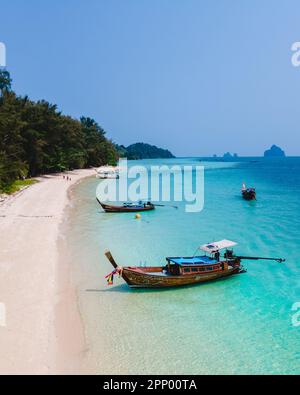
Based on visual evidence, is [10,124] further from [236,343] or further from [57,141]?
[236,343]

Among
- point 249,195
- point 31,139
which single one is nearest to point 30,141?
point 31,139

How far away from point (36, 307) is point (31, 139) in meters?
57.1

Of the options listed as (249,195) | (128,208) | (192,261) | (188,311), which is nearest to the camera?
(188,311)

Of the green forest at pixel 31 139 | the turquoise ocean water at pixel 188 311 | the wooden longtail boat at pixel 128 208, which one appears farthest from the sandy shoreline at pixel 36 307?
the green forest at pixel 31 139

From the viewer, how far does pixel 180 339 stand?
46.9 ft

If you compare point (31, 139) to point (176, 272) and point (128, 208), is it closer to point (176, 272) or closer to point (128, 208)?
point (128, 208)

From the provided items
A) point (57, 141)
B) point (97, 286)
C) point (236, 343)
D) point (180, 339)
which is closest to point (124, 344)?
point (180, 339)

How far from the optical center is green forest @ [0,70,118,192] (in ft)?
168

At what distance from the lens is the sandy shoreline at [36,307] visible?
12195mm

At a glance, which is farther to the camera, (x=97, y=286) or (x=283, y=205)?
(x=283, y=205)

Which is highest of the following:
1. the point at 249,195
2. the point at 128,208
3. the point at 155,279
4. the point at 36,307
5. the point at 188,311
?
the point at 249,195

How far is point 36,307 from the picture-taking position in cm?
1595

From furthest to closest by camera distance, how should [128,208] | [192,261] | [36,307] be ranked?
[128,208] < [192,261] < [36,307]
